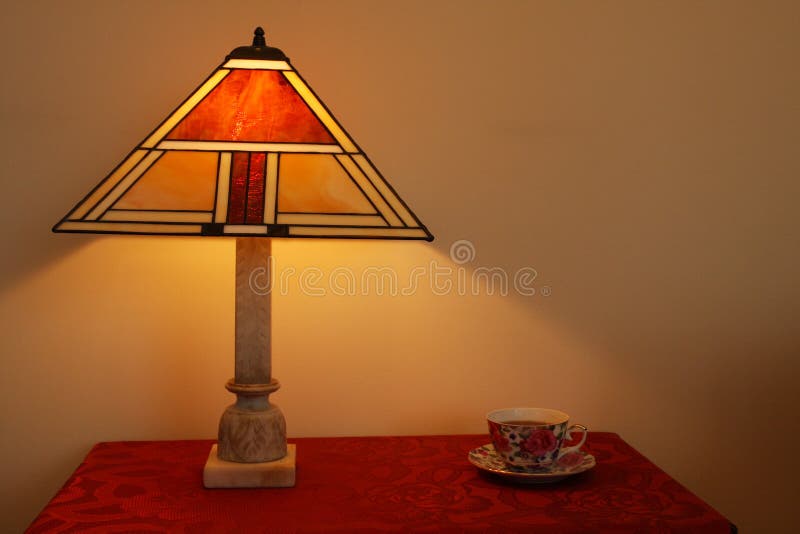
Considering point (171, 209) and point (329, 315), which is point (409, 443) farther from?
point (171, 209)

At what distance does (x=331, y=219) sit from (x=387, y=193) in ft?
0.22

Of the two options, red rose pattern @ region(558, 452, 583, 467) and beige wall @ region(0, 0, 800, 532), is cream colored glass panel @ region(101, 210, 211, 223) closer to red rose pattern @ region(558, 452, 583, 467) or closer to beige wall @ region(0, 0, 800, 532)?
beige wall @ region(0, 0, 800, 532)

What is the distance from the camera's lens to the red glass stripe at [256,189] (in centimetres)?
89

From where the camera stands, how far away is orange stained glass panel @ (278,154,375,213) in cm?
91

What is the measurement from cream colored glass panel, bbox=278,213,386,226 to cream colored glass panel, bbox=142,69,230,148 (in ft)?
0.51

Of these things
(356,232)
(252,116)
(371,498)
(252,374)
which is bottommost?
(371,498)

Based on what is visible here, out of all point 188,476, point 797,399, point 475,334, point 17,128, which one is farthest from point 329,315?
point 797,399

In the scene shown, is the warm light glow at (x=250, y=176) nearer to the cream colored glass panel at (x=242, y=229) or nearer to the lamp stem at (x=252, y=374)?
the cream colored glass panel at (x=242, y=229)

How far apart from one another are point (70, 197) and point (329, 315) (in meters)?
0.38

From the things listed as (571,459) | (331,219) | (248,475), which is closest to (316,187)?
(331,219)

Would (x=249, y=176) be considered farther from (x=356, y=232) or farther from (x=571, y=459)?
(x=571, y=459)

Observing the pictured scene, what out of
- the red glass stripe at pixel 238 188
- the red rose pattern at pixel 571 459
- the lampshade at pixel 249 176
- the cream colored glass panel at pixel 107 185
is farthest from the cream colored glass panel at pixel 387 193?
the red rose pattern at pixel 571 459

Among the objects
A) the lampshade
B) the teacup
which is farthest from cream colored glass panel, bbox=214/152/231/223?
the teacup

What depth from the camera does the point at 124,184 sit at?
2.95 feet
